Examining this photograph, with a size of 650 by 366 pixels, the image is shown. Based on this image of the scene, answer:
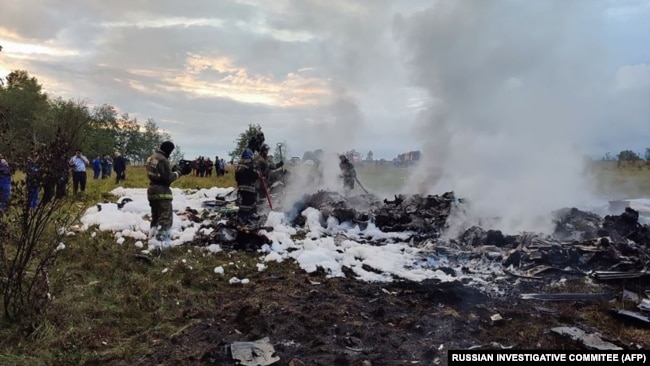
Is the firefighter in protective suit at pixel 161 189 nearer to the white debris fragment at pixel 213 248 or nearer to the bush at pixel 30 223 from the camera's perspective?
the white debris fragment at pixel 213 248

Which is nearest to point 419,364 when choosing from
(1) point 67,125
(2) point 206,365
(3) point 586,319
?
(2) point 206,365

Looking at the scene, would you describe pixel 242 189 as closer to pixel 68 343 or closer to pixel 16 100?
pixel 68 343

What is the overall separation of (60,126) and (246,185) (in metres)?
6.22

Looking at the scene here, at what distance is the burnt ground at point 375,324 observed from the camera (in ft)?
14.0

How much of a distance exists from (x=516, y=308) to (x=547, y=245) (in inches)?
131

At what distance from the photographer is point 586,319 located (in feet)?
17.5

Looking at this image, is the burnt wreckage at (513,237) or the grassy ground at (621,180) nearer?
the burnt wreckage at (513,237)

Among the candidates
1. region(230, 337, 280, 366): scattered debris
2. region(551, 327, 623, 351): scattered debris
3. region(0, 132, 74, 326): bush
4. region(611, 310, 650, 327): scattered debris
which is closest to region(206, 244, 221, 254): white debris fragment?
region(0, 132, 74, 326): bush

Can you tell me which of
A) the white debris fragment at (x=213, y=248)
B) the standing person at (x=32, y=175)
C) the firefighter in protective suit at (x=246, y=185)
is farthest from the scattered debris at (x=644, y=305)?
the firefighter in protective suit at (x=246, y=185)

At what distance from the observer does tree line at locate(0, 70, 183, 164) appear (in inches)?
184

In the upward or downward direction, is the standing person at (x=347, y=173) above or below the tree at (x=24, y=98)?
below

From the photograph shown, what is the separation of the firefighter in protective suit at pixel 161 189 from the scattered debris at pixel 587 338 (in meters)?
6.83

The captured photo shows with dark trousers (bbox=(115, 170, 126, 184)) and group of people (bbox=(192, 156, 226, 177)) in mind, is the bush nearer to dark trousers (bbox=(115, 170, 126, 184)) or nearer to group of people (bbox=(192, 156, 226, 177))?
dark trousers (bbox=(115, 170, 126, 184))

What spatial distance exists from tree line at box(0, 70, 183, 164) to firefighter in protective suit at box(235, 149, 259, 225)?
140 inches
